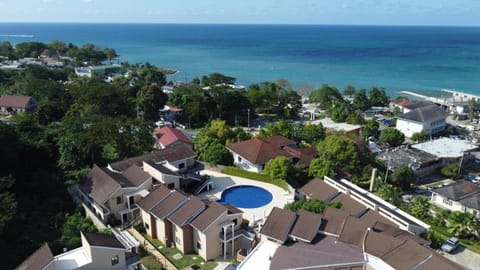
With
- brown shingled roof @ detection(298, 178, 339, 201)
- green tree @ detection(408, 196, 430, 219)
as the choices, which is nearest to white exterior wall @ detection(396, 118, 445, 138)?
green tree @ detection(408, 196, 430, 219)

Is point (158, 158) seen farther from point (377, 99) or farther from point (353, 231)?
point (377, 99)

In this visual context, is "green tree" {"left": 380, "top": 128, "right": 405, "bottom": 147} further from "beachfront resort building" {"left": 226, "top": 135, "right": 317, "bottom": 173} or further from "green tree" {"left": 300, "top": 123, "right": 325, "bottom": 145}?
"beachfront resort building" {"left": 226, "top": 135, "right": 317, "bottom": 173}

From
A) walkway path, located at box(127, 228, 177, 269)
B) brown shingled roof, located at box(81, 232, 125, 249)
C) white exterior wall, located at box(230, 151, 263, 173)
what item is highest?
brown shingled roof, located at box(81, 232, 125, 249)

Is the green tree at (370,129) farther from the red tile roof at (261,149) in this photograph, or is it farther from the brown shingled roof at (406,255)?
→ the brown shingled roof at (406,255)

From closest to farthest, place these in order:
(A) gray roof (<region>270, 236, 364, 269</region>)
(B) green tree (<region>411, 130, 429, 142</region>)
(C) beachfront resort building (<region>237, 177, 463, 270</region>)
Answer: (C) beachfront resort building (<region>237, 177, 463, 270</region>), (A) gray roof (<region>270, 236, 364, 269</region>), (B) green tree (<region>411, 130, 429, 142</region>)

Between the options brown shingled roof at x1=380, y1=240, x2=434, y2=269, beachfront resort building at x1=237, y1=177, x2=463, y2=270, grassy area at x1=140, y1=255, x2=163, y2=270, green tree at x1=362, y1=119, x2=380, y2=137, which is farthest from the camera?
green tree at x1=362, y1=119, x2=380, y2=137

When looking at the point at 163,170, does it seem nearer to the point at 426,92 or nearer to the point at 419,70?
the point at 426,92
